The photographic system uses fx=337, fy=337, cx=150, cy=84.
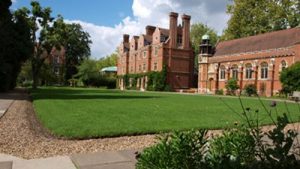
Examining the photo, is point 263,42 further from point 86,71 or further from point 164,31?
point 86,71

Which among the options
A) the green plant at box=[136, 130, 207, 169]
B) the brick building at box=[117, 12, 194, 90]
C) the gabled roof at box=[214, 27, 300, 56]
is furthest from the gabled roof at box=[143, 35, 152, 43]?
the green plant at box=[136, 130, 207, 169]

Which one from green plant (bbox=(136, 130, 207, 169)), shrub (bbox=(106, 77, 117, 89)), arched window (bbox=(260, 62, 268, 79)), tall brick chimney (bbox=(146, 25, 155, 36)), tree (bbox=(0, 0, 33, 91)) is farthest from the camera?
shrub (bbox=(106, 77, 117, 89))

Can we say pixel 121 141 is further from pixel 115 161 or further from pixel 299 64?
pixel 299 64

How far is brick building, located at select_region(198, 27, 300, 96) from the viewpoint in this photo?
4341 cm

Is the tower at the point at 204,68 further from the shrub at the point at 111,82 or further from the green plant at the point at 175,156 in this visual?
the green plant at the point at 175,156

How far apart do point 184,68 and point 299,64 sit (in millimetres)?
26242

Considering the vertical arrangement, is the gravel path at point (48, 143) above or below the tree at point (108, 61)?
below

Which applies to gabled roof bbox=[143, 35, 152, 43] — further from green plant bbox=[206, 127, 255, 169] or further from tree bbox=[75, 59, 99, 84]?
green plant bbox=[206, 127, 255, 169]

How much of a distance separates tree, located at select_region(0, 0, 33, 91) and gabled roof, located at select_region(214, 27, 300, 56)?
3100 centimetres

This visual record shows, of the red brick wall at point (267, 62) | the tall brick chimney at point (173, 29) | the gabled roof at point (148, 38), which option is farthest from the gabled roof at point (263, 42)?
the gabled roof at point (148, 38)

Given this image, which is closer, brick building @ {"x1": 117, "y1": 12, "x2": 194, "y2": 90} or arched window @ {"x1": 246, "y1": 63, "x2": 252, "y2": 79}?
arched window @ {"x1": 246, "y1": 63, "x2": 252, "y2": 79}

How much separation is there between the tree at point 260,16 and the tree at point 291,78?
1815cm

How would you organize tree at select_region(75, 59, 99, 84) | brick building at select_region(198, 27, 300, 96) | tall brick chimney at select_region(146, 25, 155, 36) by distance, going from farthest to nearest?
tree at select_region(75, 59, 99, 84), tall brick chimney at select_region(146, 25, 155, 36), brick building at select_region(198, 27, 300, 96)

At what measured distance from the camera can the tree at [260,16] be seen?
2084 inches
